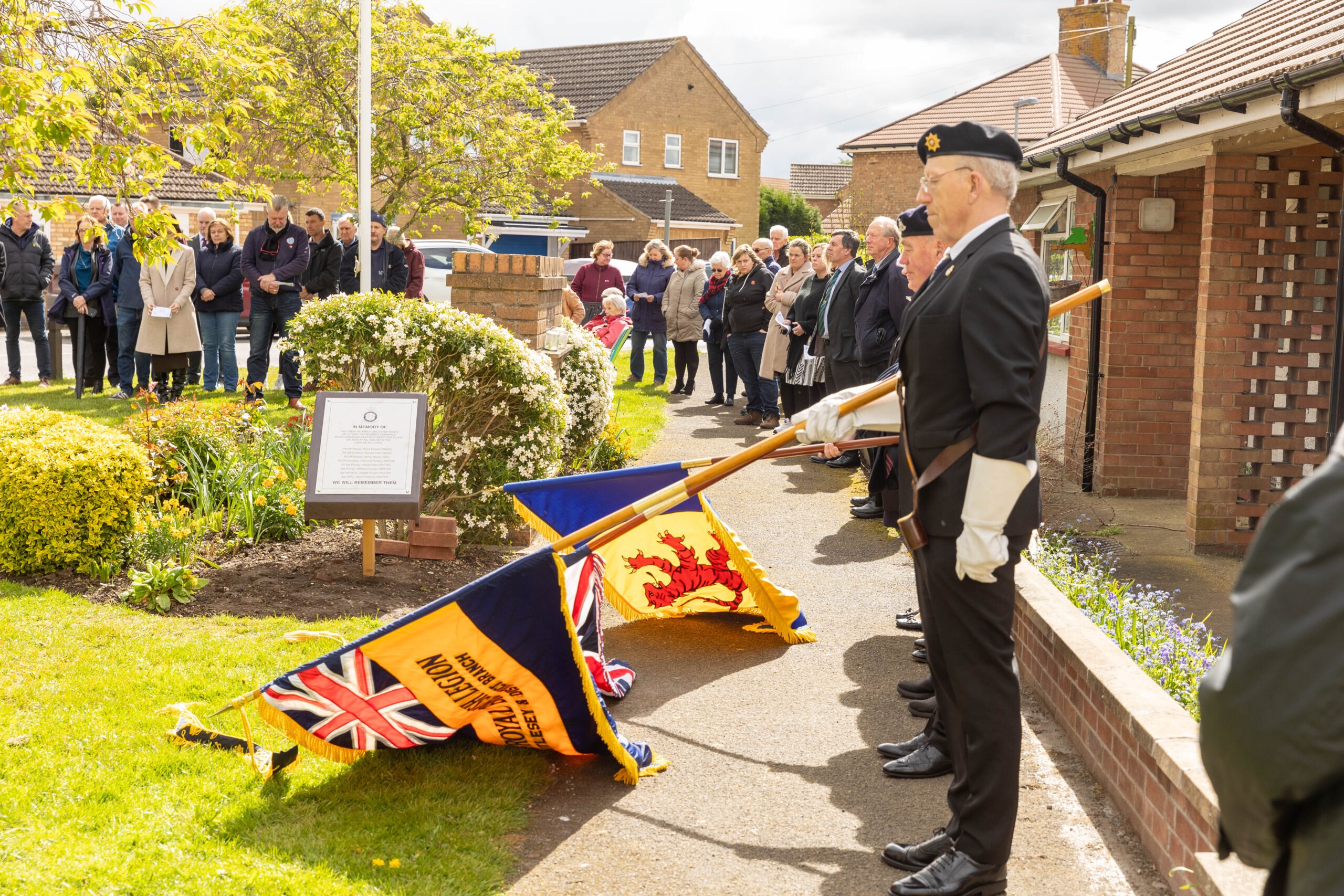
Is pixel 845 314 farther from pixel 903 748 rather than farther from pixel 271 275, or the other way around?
pixel 271 275

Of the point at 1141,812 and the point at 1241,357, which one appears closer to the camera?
the point at 1141,812

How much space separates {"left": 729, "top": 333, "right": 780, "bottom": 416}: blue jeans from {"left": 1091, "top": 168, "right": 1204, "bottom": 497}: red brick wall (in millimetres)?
4212

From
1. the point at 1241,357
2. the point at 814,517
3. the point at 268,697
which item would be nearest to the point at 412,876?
the point at 268,697

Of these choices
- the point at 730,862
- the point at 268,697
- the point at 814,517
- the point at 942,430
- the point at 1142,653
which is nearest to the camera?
the point at 942,430

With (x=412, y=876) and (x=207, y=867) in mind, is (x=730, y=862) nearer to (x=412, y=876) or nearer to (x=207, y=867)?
(x=412, y=876)

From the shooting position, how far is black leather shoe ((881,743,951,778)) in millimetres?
4629

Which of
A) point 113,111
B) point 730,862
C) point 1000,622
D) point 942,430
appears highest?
point 113,111

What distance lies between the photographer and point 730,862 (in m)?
3.94

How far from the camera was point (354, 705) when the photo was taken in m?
4.24

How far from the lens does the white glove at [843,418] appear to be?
13.2 feet

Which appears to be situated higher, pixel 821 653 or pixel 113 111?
pixel 113 111

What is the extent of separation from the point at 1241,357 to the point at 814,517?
319 cm

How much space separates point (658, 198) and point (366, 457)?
4074 cm

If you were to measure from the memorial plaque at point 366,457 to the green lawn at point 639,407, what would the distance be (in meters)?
3.47
